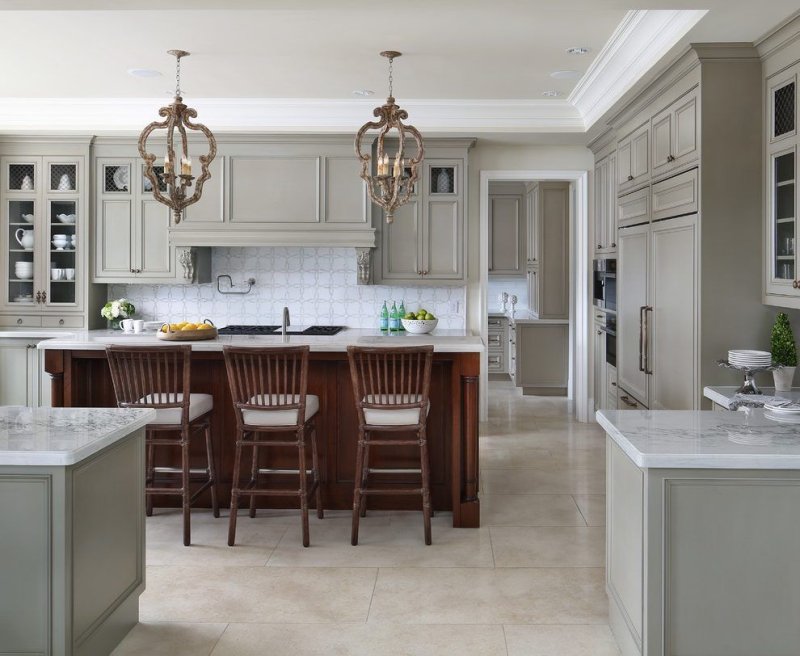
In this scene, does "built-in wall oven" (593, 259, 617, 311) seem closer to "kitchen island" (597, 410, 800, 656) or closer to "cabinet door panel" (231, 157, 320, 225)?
"cabinet door panel" (231, 157, 320, 225)

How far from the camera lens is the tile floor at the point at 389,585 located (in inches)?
117

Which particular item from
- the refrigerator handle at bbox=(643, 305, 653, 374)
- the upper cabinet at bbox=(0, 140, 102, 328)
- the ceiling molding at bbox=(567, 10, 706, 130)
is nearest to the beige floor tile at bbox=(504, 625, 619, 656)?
the refrigerator handle at bbox=(643, 305, 653, 374)

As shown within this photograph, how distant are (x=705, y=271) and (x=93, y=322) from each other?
16.6 ft

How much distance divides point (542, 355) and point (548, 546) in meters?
4.99

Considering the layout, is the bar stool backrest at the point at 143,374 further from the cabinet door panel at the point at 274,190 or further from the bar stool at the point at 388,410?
the cabinet door panel at the point at 274,190

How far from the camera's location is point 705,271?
411cm

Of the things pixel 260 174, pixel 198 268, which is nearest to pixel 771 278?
pixel 260 174

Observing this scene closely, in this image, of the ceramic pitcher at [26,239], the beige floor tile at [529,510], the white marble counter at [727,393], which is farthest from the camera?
the ceramic pitcher at [26,239]

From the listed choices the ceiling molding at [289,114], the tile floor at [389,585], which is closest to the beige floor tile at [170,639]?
the tile floor at [389,585]

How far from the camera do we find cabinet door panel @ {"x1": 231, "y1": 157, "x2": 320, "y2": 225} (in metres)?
6.67

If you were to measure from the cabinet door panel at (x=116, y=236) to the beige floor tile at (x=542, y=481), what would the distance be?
353cm

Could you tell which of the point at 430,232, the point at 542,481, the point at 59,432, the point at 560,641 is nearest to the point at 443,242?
the point at 430,232

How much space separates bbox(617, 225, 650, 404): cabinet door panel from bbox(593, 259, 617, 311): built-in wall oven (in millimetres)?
296

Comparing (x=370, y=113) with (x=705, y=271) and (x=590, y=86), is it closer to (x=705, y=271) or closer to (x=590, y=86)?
(x=590, y=86)
